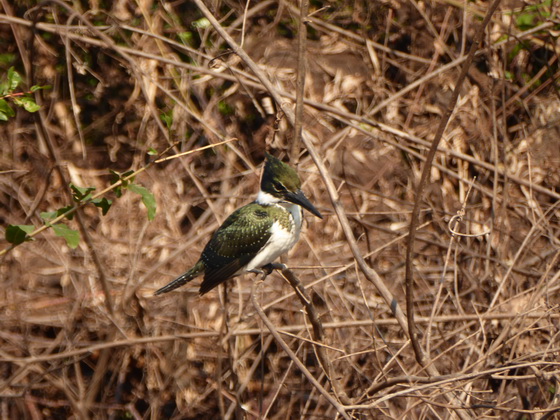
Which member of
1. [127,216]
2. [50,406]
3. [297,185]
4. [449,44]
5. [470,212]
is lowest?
[50,406]

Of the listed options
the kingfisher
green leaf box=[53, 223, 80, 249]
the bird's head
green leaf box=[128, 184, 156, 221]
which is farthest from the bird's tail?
green leaf box=[53, 223, 80, 249]

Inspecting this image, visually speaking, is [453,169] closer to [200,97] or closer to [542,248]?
[542,248]

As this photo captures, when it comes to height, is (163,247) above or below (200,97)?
→ below

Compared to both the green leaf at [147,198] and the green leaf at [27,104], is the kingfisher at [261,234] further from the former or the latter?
the green leaf at [27,104]

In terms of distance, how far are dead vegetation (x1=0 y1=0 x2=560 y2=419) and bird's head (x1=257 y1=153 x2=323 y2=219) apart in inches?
21.7

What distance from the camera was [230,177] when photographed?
460 centimetres

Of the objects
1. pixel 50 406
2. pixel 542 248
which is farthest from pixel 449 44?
pixel 50 406

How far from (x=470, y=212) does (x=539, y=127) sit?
805 millimetres

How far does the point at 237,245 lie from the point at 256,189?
124cm

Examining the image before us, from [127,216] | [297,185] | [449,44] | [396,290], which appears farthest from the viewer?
[449,44]

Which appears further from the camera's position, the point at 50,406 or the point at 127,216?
the point at 127,216

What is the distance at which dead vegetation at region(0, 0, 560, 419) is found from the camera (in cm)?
406

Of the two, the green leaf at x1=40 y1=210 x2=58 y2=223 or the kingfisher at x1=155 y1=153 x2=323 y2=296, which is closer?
the green leaf at x1=40 y1=210 x2=58 y2=223

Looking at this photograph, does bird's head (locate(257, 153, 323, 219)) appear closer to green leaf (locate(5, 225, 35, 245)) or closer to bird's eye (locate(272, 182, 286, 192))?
bird's eye (locate(272, 182, 286, 192))
